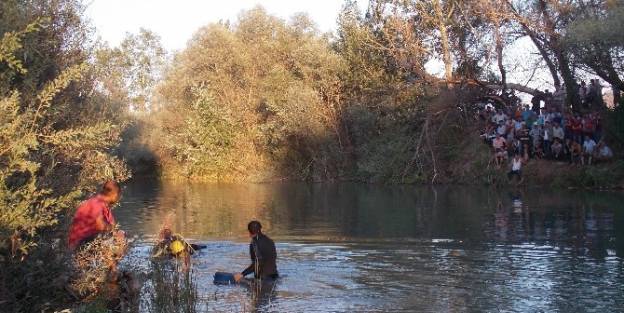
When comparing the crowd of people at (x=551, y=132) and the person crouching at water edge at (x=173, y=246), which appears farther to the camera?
the crowd of people at (x=551, y=132)

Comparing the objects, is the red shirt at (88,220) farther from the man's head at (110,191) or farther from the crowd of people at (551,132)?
the crowd of people at (551,132)

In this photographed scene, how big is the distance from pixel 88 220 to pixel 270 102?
146ft

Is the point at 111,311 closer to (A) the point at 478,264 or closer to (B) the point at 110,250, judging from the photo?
(B) the point at 110,250

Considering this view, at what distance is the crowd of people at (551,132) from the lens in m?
33.6

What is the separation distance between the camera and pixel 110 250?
9852 mm

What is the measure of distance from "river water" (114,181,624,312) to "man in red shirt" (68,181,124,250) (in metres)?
1.05

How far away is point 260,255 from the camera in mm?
13938

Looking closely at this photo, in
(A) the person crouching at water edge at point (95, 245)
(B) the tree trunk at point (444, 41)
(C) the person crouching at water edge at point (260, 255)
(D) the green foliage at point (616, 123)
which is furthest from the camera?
(B) the tree trunk at point (444, 41)

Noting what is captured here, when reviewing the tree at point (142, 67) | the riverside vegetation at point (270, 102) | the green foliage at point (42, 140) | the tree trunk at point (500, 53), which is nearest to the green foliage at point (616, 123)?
the riverside vegetation at point (270, 102)

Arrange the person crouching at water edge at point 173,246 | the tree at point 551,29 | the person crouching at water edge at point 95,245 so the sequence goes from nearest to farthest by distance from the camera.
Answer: the person crouching at water edge at point 95,245
the person crouching at water edge at point 173,246
the tree at point 551,29

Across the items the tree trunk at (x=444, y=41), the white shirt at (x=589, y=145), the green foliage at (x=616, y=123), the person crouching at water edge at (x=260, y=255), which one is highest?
the tree trunk at (x=444, y=41)

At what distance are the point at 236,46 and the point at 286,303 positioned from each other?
45456 millimetres

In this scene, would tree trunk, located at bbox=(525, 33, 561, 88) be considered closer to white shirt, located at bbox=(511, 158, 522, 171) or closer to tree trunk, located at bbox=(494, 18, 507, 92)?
tree trunk, located at bbox=(494, 18, 507, 92)

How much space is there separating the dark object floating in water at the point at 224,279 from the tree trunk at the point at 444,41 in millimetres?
29788
